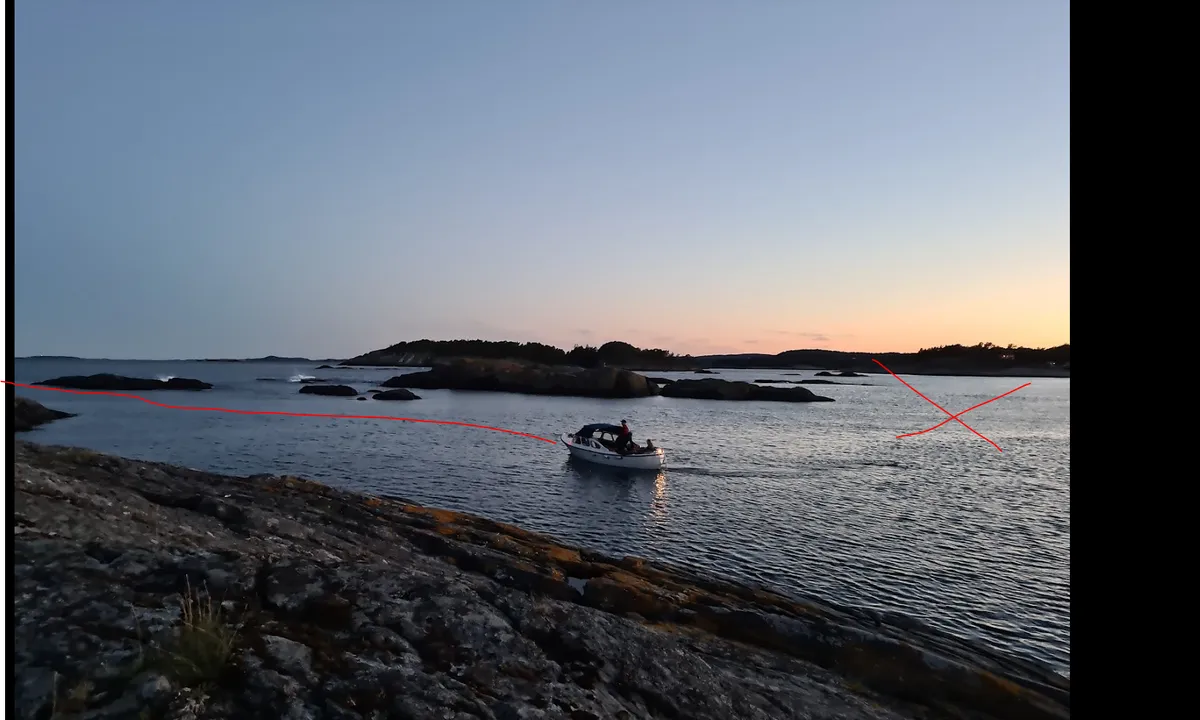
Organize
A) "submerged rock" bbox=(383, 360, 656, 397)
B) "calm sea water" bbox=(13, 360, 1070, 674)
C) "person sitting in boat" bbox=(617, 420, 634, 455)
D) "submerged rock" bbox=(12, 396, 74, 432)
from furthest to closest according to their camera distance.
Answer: "submerged rock" bbox=(383, 360, 656, 397)
"submerged rock" bbox=(12, 396, 74, 432)
"person sitting in boat" bbox=(617, 420, 634, 455)
"calm sea water" bbox=(13, 360, 1070, 674)

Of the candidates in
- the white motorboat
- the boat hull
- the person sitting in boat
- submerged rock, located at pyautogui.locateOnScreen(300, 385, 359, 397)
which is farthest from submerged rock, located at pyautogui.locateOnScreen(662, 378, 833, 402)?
the boat hull

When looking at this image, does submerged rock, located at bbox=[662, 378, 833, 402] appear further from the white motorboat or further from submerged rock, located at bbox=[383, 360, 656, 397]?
the white motorboat

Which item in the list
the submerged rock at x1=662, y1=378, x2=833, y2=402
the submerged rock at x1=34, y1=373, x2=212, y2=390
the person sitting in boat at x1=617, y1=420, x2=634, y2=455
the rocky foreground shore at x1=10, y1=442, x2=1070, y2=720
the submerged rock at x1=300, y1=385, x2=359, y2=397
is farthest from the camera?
the submerged rock at x1=300, y1=385, x2=359, y2=397

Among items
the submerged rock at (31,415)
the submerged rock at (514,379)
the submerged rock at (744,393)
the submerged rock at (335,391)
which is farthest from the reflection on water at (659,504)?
the submerged rock at (335,391)

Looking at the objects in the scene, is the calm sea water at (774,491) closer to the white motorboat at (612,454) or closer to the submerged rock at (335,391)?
the white motorboat at (612,454)

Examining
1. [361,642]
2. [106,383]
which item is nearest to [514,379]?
[106,383]

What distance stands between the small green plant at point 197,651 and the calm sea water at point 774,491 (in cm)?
742

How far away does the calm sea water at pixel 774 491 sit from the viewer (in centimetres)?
1703

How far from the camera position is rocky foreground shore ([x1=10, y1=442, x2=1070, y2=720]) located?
15.3ft

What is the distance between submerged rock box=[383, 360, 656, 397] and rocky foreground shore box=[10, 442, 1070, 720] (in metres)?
88.7

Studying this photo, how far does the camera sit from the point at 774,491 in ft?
97.3

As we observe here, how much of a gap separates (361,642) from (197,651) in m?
1.45
